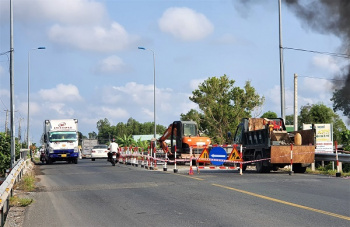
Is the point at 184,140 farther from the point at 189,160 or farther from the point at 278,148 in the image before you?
the point at 278,148

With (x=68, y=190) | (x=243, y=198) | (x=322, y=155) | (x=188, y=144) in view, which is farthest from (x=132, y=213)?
(x=188, y=144)

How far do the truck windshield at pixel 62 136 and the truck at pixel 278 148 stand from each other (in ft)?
63.3

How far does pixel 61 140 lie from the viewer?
132 ft

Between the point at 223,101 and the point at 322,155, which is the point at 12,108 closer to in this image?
the point at 322,155

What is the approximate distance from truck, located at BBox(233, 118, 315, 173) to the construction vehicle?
12.2 m

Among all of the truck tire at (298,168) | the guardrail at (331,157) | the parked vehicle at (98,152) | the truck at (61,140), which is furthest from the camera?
the parked vehicle at (98,152)

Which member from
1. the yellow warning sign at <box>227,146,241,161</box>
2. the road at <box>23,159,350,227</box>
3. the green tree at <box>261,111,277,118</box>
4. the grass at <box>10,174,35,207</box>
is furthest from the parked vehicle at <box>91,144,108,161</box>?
the green tree at <box>261,111,277,118</box>

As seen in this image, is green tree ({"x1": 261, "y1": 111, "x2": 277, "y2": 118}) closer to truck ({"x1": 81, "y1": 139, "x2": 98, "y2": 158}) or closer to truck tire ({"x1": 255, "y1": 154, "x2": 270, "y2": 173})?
truck ({"x1": 81, "y1": 139, "x2": 98, "y2": 158})

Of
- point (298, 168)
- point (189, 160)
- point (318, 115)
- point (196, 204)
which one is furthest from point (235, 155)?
point (318, 115)

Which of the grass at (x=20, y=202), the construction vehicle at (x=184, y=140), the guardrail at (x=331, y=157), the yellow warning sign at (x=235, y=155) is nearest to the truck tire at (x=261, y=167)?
the yellow warning sign at (x=235, y=155)

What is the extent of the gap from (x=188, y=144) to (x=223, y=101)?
16815 millimetres

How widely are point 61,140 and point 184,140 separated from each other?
9.89m

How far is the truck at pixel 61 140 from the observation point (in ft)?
131

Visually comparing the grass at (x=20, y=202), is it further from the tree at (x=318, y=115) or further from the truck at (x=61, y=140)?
the tree at (x=318, y=115)
